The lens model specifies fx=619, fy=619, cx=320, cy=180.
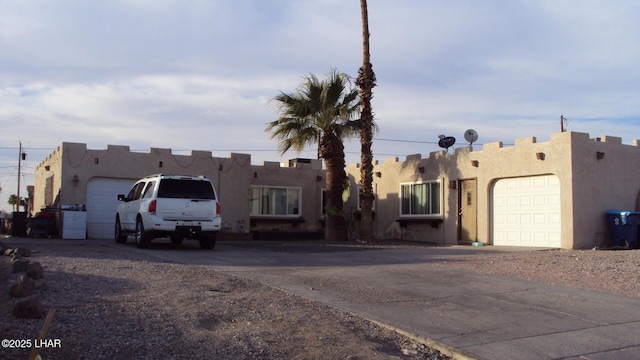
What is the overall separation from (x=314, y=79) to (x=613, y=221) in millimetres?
10687

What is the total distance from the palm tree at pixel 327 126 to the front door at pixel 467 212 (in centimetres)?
419

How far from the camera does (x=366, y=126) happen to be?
68.3 feet

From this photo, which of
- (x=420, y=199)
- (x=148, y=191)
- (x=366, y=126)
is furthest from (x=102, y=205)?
(x=420, y=199)

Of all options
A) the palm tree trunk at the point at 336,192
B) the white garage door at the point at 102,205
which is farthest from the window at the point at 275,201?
the white garage door at the point at 102,205

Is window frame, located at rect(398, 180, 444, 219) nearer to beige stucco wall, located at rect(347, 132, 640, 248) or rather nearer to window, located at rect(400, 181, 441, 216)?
window, located at rect(400, 181, 441, 216)

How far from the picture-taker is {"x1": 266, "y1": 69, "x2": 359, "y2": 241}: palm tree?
70.9 ft

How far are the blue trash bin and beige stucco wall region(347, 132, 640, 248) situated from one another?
386 mm

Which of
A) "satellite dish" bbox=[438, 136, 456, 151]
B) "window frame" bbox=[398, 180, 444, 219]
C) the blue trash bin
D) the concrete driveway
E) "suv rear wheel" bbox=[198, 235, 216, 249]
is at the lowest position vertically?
the concrete driveway

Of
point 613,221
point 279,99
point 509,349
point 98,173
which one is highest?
point 279,99

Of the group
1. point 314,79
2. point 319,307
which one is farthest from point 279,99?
point 319,307

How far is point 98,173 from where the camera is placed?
883 inches

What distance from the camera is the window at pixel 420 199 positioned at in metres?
23.1

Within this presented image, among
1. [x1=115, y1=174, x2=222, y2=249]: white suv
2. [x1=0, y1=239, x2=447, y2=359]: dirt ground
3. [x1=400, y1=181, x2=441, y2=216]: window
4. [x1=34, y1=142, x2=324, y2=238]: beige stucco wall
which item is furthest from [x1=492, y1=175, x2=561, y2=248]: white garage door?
[x1=0, y1=239, x2=447, y2=359]: dirt ground

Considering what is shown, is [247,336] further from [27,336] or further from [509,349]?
[509,349]
